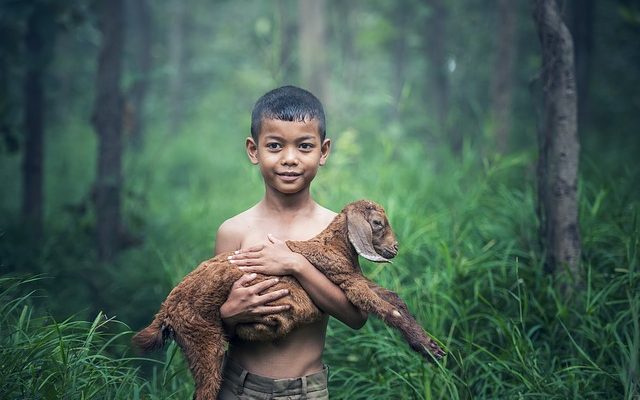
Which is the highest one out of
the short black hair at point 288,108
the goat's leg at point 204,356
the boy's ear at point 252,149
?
the short black hair at point 288,108

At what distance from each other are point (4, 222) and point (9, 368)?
466cm

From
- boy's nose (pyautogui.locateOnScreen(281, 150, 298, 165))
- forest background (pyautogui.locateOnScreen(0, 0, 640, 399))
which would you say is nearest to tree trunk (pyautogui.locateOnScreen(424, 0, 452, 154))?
forest background (pyautogui.locateOnScreen(0, 0, 640, 399))

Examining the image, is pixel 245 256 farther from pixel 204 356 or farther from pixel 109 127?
pixel 109 127

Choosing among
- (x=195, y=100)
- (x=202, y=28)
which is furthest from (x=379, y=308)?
(x=202, y=28)

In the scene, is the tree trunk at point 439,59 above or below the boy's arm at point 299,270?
above

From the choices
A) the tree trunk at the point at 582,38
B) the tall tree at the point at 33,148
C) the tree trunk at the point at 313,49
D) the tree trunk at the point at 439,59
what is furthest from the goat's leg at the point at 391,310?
the tree trunk at the point at 439,59

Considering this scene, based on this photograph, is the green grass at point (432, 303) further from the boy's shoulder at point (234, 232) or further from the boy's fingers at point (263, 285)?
the boy's fingers at point (263, 285)

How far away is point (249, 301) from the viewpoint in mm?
2176

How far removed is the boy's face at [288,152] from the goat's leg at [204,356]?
25.0 inches

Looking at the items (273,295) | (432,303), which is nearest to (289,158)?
(273,295)

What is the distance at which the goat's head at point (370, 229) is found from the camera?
2312 mm

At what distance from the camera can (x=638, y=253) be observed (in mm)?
3482

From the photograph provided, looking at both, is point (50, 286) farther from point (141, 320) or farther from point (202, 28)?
point (202, 28)

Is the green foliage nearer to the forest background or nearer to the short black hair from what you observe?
the forest background
